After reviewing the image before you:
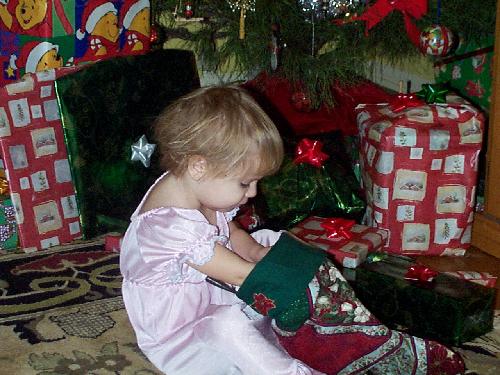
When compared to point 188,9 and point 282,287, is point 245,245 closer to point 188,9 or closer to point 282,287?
point 282,287

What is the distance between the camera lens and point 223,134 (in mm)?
938

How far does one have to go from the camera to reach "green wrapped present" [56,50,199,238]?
141 centimetres

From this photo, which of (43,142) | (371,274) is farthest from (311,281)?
(43,142)

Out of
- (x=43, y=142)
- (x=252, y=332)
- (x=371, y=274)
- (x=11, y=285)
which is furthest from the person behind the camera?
(x=43, y=142)

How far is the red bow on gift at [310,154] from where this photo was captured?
142cm

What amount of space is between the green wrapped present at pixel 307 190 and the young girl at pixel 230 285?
44 cm

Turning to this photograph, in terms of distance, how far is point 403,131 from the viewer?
54.1 inches

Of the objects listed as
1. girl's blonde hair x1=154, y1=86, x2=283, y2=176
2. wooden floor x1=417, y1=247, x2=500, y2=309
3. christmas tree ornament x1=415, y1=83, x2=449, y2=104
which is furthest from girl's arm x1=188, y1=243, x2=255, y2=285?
christmas tree ornament x1=415, y1=83, x2=449, y2=104

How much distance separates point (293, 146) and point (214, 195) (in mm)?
537

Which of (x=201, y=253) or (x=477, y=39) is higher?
(x=477, y=39)

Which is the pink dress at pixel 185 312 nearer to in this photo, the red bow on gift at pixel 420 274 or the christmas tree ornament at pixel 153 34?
the red bow on gift at pixel 420 274

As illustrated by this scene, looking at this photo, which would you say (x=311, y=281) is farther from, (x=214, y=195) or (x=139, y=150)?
(x=139, y=150)

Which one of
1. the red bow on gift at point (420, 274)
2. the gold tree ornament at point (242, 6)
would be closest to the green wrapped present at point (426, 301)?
the red bow on gift at point (420, 274)

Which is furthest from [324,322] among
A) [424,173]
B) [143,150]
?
[143,150]
